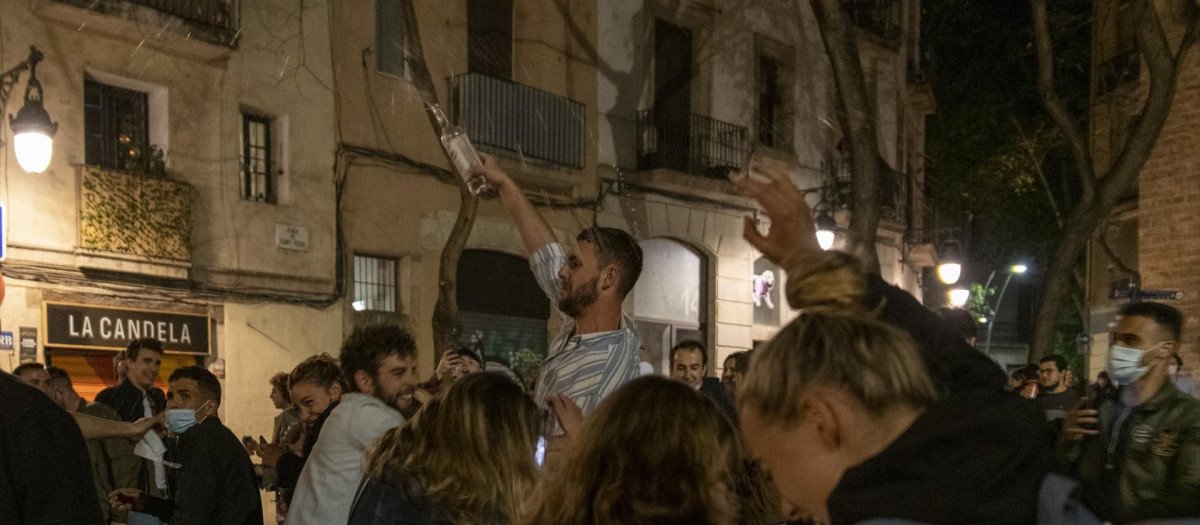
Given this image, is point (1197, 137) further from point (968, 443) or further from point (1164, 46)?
point (968, 443)

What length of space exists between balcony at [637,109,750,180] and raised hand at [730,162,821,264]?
279cm

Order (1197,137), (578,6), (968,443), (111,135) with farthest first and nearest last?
1. (1197,137)
2. (111,135)
3. (578,6)
4. (968,443)

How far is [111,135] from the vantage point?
27.6 feet

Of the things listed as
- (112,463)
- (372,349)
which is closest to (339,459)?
(372,349)

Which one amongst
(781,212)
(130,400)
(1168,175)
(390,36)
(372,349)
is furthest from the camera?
(1168,175)

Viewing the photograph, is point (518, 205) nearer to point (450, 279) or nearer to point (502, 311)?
point (450, 279)

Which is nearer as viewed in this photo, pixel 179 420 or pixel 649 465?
pixel 649 465

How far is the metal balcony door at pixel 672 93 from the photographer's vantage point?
4.69 meters

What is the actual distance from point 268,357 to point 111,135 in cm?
208

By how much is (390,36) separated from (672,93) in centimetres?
159

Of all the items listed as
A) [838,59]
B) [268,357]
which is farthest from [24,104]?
[838,59]

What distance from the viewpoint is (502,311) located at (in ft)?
25.0

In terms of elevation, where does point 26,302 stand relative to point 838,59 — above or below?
below

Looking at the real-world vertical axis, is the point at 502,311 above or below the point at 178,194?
below
